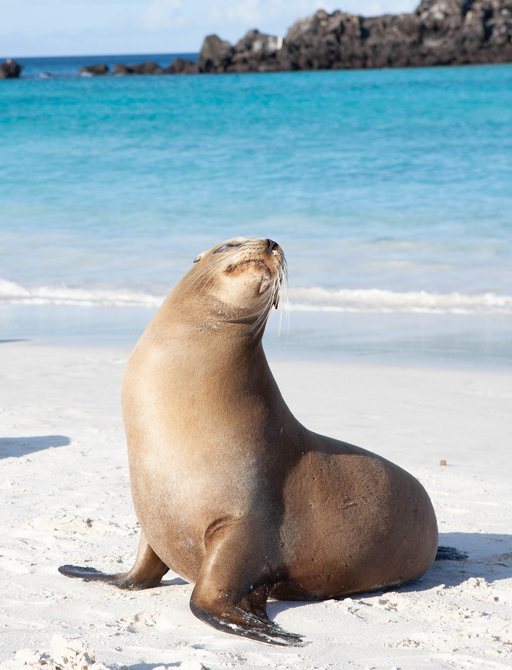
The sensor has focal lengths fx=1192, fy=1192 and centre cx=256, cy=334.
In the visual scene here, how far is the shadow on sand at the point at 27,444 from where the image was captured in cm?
638

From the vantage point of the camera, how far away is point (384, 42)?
298ft

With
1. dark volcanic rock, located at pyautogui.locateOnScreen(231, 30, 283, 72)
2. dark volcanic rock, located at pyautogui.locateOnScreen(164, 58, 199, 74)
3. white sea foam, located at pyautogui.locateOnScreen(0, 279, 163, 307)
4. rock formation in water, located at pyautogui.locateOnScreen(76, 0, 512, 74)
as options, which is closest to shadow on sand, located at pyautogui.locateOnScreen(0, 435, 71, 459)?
white sea foam, located at pyautogui.locateOnScreen(0, 279, 163, 307)

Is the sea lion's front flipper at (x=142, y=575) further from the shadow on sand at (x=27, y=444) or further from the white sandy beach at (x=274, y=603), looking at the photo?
the shadow on sand at (x=27, y=444)

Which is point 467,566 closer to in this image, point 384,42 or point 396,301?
point 396,301

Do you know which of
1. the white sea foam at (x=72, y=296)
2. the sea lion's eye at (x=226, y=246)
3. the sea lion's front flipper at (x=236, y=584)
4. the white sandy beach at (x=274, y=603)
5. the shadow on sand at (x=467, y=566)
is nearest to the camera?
the white sandy beach at (x=274, y=603)

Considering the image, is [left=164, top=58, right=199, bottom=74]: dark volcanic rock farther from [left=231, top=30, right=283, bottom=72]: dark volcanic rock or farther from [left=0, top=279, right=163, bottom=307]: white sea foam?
[left=0, top=279, right=163, bottom=307]: white sea foam

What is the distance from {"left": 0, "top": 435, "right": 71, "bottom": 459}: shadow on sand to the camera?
6.38m

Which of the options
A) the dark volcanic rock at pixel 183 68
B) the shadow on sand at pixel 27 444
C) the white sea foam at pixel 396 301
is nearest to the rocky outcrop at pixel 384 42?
the dark volcanic rock at pixel 183 68

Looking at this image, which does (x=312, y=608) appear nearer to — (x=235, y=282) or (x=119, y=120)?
(x=235, y=282)

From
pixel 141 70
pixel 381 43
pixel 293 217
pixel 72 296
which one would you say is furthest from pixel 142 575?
pixel 141 70

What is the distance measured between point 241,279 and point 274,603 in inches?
45.7

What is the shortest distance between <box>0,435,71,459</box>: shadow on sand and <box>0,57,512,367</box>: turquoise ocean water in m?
3.44

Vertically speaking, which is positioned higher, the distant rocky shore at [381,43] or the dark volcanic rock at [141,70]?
the distant rocky shore at [381,43]

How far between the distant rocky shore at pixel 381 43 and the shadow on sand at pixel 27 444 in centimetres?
8610
